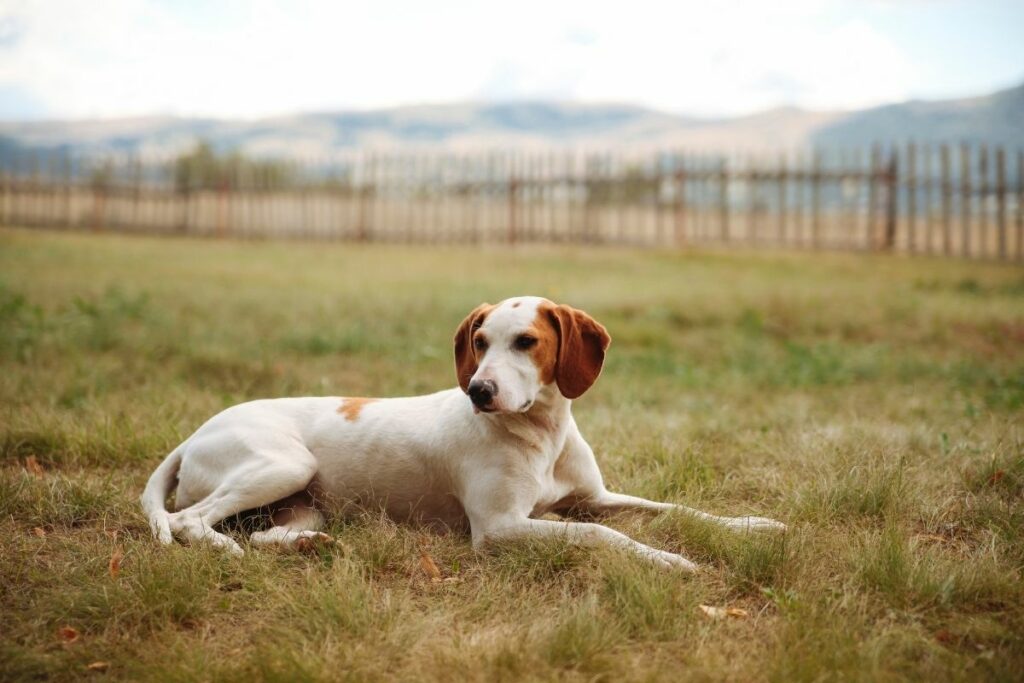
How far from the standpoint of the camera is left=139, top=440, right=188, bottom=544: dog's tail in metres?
3.52

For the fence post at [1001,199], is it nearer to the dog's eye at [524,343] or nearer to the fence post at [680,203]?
the fence post at [680,203]

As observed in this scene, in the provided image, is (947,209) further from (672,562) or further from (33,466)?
(33,466)

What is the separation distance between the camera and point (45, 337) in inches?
295

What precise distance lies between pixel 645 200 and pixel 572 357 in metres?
15.4

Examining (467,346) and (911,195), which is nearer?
(467,346)

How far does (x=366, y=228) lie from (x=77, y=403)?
16709 millimetres

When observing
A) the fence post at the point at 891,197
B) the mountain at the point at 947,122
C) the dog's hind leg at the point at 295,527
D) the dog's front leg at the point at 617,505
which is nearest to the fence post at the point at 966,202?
the mountain at the point at 947,122

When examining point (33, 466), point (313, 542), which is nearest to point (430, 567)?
point (313, 542)

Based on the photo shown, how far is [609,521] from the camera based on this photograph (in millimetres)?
3818

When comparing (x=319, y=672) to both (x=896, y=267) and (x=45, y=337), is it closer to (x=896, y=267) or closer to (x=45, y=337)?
(x=45, y=337)

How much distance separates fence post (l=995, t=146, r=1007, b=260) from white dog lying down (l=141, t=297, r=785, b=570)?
14855mm

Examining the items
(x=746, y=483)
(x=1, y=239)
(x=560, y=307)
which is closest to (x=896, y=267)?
(x=746, y=483)

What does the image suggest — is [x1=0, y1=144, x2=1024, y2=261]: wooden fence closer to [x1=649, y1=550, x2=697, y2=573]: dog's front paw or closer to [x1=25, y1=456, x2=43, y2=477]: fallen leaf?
[x1=25, y1=456, x2=43, y2=477]: fallen leaf

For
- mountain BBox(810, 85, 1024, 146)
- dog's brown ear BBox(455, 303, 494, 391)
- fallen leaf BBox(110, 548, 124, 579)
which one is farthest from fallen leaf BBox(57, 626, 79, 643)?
mountain BBox(810, 85, 1024, 146)
